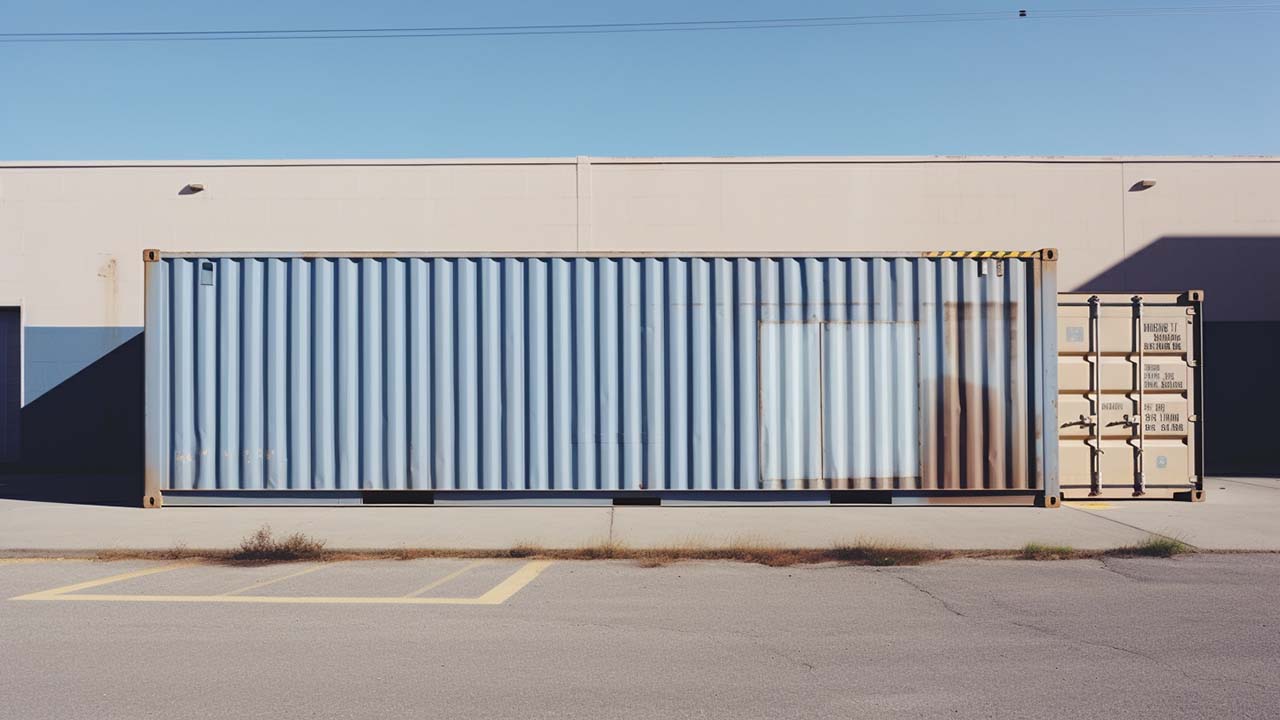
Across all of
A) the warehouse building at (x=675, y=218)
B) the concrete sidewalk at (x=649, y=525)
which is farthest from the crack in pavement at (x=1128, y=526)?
the warehouse building at (x=675, y=218)

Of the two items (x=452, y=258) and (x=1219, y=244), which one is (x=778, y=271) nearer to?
(x=452, y=258)

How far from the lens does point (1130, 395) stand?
12.5m

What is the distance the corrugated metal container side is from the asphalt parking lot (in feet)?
8.42

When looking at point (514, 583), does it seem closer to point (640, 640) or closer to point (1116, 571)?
point (640, 640)

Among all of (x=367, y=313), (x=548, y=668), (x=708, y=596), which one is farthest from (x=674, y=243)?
(x=548, y=668)

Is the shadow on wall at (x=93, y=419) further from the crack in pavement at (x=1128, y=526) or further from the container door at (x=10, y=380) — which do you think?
the crack in pavement at (x=1128, y=526)

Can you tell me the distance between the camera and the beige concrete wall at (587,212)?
16891 mm

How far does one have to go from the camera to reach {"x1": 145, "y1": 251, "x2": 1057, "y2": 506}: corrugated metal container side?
1118cm

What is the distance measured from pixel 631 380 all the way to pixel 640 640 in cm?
543

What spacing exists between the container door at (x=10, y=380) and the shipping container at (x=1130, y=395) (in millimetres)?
17684

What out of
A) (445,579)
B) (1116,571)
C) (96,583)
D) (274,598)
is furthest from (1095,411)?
(96,583)

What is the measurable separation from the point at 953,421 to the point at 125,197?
48.6 ft

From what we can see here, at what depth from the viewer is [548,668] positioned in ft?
17.6

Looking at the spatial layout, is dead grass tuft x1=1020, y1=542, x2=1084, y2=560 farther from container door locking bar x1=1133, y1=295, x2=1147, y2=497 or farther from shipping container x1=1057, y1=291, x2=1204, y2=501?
container door locking bar x1=1133, y1=295, x2=1147, y2=497
